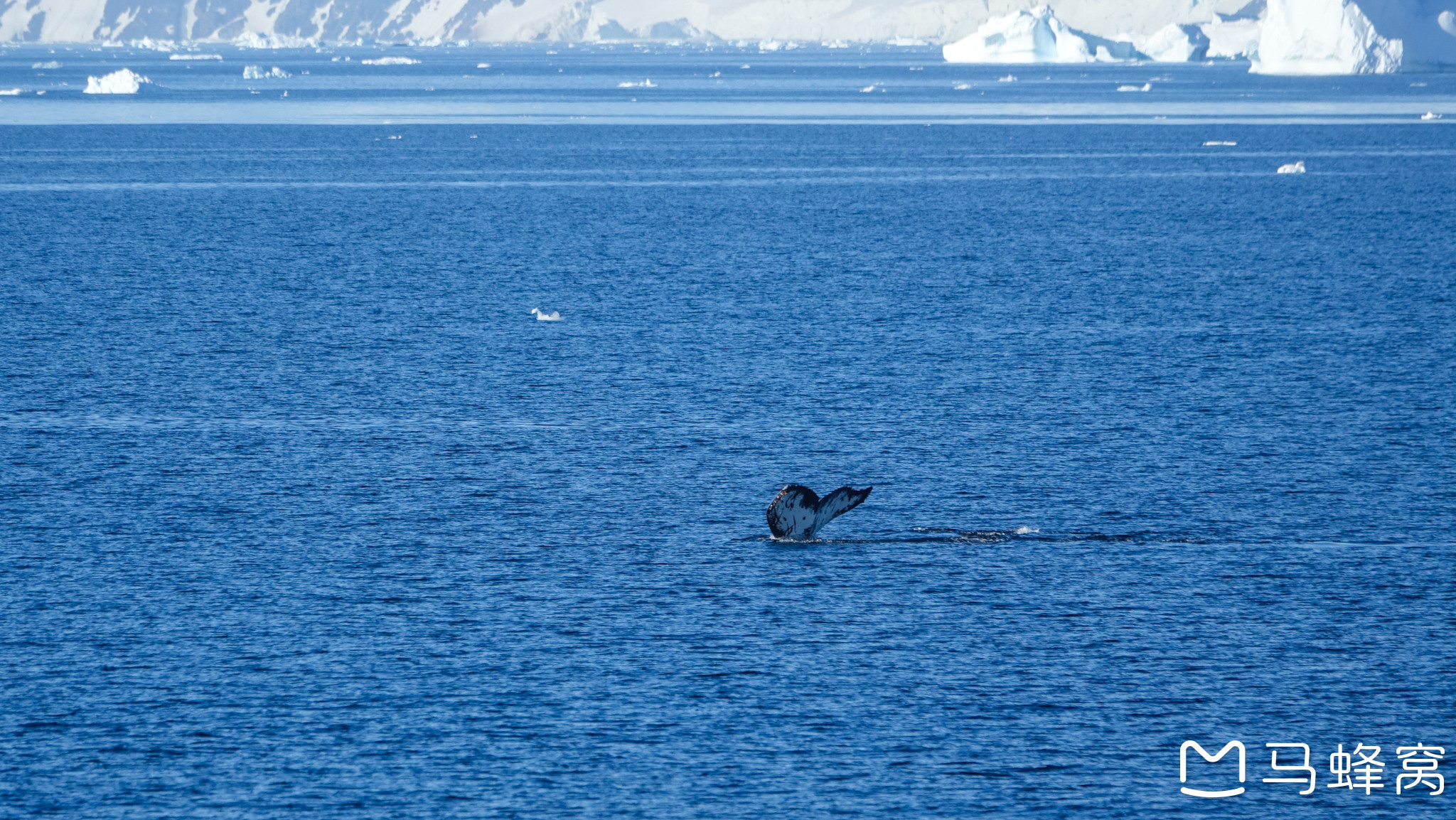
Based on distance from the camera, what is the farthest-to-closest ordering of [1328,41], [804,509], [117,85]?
[117,85] → [1328,41] → [804,509]

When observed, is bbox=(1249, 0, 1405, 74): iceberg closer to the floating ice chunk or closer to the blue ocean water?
the floating ice chunk

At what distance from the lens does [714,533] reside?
19875mm

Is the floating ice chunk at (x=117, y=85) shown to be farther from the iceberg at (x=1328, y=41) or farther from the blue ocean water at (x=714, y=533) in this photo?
the blue ocean water at (x=714, y=533)

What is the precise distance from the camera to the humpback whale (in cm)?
1958

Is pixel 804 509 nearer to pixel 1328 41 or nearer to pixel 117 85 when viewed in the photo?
pixel 1328 41

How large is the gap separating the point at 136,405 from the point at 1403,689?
18.2m

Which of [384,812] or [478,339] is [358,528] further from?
[478,339]

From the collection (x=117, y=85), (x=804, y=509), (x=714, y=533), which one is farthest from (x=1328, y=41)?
(x=714, y=533)

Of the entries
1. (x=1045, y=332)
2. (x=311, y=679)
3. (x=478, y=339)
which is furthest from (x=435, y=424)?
(x=1045, y=332)

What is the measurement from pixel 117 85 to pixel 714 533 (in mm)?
161788

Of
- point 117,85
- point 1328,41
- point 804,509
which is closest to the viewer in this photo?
point 804,509

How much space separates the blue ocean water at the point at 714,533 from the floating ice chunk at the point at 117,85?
12434 centimetres

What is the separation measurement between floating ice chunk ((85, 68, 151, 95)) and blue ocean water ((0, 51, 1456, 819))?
12434 centimetres

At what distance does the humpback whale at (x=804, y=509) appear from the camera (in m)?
19.6
